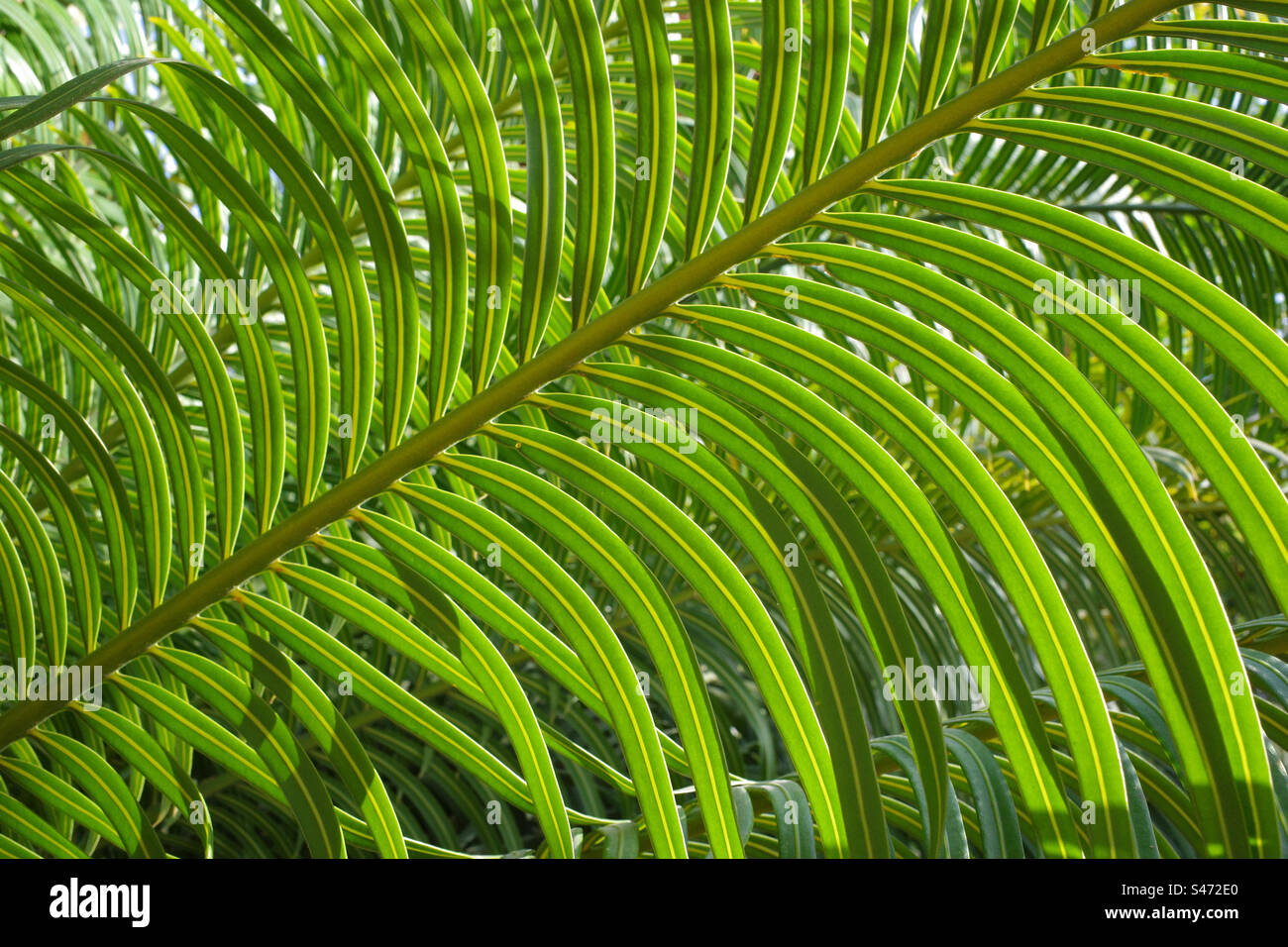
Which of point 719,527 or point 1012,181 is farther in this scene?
point 719,527

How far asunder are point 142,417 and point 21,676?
226mm

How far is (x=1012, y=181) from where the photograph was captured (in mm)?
1581

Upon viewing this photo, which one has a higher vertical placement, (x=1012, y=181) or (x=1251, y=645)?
(x=1012, y=181)

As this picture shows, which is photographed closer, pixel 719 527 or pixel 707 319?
pixel 707 319

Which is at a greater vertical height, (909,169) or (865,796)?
(909,169)

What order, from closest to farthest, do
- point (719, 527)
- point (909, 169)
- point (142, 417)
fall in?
point (142, 417) → point (909, 169) → point (719, 527)

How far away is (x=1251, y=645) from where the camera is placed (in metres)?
0.91

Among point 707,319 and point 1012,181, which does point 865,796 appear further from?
point 1012,181
